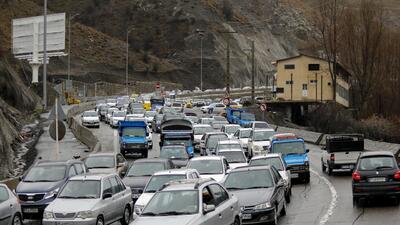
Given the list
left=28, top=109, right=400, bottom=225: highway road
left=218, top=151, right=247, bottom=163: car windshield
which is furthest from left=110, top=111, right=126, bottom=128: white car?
left=28, top=109, right=400, bottom=225: highway road

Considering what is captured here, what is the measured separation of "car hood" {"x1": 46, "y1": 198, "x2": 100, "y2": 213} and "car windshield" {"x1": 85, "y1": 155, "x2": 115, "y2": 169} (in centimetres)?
1007

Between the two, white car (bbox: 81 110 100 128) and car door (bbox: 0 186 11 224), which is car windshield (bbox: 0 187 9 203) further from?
white car (bbox: 81 110 100 128)

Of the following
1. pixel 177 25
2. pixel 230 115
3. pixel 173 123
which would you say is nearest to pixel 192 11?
pixel 177 25

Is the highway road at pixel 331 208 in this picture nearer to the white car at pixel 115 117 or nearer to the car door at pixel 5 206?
the car door at pixel 5 206

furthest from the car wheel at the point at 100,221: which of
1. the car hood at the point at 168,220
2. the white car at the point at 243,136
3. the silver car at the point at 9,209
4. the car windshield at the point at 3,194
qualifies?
the white car at the point at 243,136

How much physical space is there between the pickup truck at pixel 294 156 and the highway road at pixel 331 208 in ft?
1.78

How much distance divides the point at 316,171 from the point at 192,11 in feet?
435

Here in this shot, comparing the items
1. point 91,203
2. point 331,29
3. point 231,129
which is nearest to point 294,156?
point 91,203

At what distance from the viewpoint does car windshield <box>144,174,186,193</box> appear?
19.9 m

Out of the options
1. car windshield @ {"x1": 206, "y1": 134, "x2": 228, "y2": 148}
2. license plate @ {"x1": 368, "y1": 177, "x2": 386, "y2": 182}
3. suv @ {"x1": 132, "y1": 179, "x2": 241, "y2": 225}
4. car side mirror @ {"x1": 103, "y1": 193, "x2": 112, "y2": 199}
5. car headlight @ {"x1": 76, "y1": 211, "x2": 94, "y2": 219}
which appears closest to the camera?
suv @ {"x1": 132, "y1": 179, "x2": 241, "y2": 225}

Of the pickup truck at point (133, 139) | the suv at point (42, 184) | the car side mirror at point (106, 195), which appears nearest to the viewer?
the car side mirror at point (106, 195)

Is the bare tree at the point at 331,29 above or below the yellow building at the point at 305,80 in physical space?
above

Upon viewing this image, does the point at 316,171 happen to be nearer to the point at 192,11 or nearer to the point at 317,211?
the point at 317,211

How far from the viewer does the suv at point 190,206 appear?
13.3 meters
